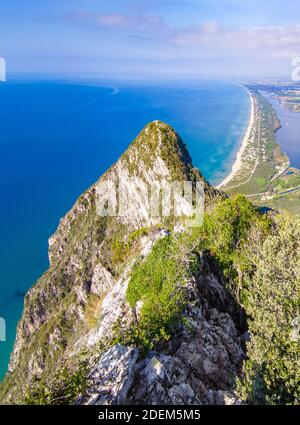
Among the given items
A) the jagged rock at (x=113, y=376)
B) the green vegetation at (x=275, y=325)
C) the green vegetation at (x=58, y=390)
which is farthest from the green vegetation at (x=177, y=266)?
the green vegetation at (x=58, y=390)

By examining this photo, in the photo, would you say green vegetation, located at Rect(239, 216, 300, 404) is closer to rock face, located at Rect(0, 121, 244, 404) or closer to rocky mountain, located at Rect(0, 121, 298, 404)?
rocky mountain, located at Rect(0, 121, 298, 404)

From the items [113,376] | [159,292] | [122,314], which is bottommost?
[122,314]

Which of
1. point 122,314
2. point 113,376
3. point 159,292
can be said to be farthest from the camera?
point 122,314

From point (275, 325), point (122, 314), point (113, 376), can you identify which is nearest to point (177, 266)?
point (122, 314)

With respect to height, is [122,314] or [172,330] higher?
[172,330]

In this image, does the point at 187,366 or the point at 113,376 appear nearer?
the point at 113,376

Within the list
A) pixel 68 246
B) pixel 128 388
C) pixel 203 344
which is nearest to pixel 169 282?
pixel 203 344

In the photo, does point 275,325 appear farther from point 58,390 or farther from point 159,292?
point 58,390

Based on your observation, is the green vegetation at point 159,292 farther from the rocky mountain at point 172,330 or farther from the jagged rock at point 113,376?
the jagged rock at point 113,376

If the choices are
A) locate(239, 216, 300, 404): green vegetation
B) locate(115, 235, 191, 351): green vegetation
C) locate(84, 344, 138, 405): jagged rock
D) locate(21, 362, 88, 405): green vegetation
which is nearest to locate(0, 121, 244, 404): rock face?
locate(84, 344, 138, 405): jagged rock
